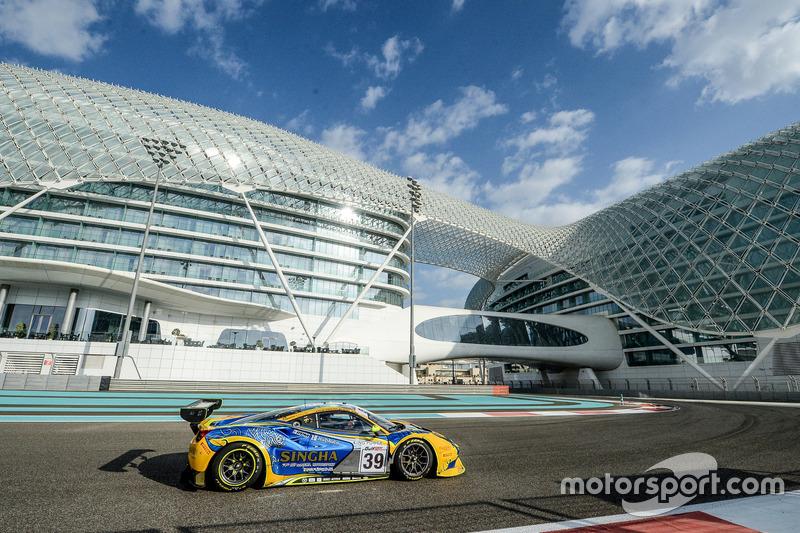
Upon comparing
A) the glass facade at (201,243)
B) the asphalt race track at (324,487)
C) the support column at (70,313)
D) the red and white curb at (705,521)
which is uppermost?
the glass facade at (201,243)

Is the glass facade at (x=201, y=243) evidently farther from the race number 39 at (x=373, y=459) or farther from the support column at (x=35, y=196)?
the race number 39 at (x=373, y=459)

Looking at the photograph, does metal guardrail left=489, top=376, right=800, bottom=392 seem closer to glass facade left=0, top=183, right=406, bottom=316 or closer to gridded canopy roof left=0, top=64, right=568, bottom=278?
gridded canopy roof left=0, top=64, right=568, bottom=278

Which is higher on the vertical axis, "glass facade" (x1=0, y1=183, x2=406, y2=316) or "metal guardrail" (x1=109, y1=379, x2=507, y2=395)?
"glass facade" (x1=0, y1=183, x2=406, y2=316)

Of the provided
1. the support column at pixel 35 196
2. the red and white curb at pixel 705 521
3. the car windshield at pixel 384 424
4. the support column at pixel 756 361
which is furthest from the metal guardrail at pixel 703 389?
the support column at pixel 35 196

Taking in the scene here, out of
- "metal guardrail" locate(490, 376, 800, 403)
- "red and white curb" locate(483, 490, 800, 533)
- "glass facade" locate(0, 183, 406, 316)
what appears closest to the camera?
"red and white curb" locate(483, 490, 800, 533)

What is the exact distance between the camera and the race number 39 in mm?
5930

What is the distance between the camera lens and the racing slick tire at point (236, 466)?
531 cm

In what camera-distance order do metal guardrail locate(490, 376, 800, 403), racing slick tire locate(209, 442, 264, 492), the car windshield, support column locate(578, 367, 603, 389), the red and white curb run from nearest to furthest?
1. the red and white curb
2. racing slick tire locate(209, 442, 264, 492)
3. the car windshield
4. metal guardrail locate(490, 376, 800, 403)
5. support column locate(578, 367, 603, 389)

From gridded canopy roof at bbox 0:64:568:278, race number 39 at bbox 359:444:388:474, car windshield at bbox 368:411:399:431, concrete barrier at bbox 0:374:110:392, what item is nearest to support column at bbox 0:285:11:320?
gridded canopy roof at bbox 0:64:568:278

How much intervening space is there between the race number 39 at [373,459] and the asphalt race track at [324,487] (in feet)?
0.65

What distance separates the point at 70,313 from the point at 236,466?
35.8 metres

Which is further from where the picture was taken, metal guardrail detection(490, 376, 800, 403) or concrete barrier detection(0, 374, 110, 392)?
metal guardrail detection(490, 376, 800, 403)

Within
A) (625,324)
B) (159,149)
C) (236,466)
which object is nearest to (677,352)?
(625,324)

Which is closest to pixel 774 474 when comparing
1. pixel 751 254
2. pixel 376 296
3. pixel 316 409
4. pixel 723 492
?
pixel 723 492
